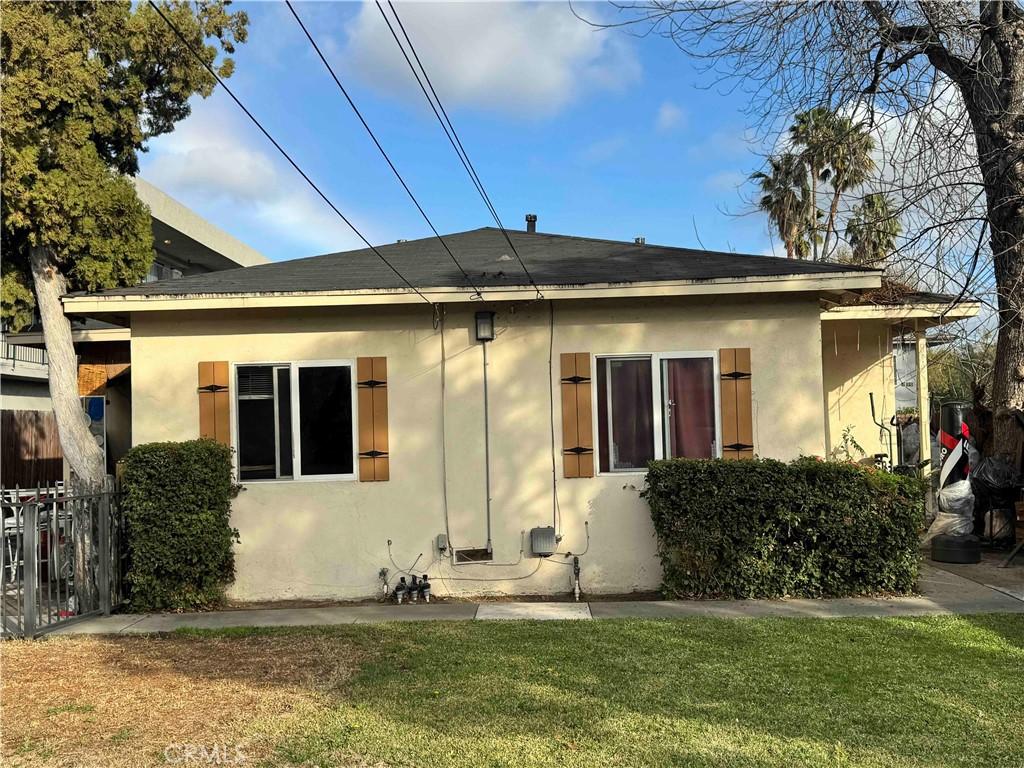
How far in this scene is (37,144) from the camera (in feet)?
26.7

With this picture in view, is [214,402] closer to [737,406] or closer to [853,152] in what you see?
[737,406]

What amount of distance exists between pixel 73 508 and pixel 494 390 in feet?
13.1

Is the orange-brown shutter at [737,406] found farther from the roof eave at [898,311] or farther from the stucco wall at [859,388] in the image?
the stucco wall at [859,388]

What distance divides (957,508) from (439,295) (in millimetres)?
6296

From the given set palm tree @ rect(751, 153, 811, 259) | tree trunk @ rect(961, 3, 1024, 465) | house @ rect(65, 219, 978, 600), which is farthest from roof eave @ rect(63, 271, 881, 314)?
palm tree @ rect(751, 153, 811, 259)

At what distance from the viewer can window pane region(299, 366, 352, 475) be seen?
8578mm

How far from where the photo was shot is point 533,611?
7.57 m

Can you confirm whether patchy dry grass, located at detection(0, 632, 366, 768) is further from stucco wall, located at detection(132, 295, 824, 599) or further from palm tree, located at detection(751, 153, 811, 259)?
palm tree, located at detection(751, 153, 811, 259)

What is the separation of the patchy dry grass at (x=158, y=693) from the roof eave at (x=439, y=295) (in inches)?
125

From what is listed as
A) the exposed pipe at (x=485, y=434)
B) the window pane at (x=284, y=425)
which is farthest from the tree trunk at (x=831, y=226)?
the window pane at (x=284, y=425)

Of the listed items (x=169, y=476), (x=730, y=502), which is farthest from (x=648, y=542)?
(x=169, y=476)

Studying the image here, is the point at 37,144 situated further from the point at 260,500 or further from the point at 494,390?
the point at 494,390

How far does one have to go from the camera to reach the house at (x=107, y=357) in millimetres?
10836

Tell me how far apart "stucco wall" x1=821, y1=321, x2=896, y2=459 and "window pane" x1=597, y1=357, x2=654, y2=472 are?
4290 millimetres
